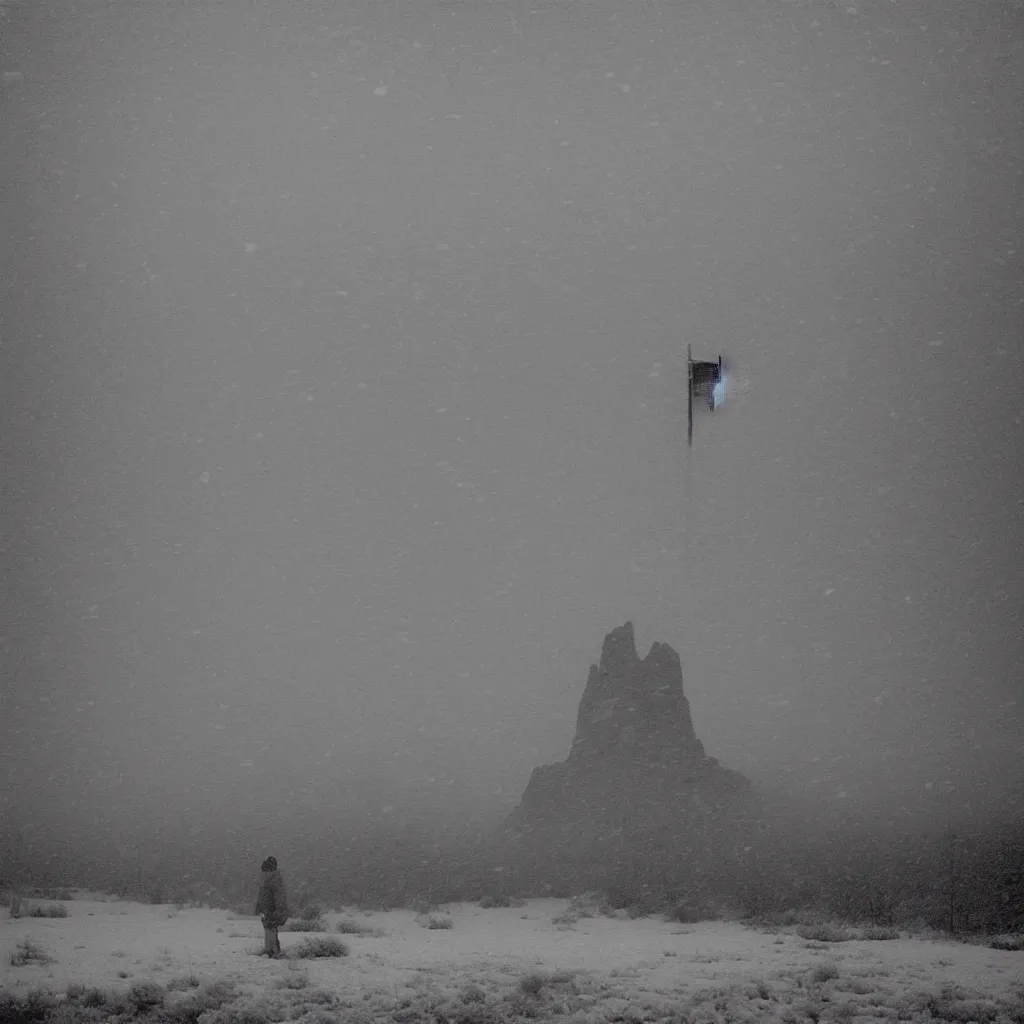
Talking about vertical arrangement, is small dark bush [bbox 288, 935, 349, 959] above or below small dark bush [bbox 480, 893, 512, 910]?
above

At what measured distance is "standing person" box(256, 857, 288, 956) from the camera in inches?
344

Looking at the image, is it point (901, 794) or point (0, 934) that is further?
point (901, 794)

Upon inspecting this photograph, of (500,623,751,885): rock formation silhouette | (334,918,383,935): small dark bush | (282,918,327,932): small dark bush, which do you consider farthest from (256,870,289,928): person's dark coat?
(500,623,751,885): rock formation silhouette

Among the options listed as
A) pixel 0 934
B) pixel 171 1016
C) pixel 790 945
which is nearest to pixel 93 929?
pixel 0 934

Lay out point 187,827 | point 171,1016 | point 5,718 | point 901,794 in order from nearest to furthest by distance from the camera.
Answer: point 171,1016 < point 5,718 < point 187,827 < point 901,794

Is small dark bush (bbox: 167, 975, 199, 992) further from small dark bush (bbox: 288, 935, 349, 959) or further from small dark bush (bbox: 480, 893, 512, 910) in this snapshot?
small dark bush (bbox: 480, 893, 512, 910)

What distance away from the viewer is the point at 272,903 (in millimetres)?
8773

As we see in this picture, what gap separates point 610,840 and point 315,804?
626 cm

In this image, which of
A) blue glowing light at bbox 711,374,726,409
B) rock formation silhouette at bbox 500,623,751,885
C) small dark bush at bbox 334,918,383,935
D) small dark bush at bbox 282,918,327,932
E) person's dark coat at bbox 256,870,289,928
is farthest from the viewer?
rock formation silhouette at bbox 500,623,751,885

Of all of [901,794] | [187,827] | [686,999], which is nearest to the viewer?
[686,999]

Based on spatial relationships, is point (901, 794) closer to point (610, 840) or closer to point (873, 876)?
point (873, 876)

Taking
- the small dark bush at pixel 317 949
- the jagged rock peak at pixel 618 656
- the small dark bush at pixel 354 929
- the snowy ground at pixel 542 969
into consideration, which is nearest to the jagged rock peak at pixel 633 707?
the jagged rock peak at pixel 618 656

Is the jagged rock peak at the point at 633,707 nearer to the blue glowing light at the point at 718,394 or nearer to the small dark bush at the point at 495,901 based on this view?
the small dark bush at the point at 495,901

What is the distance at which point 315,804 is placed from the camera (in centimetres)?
1772
